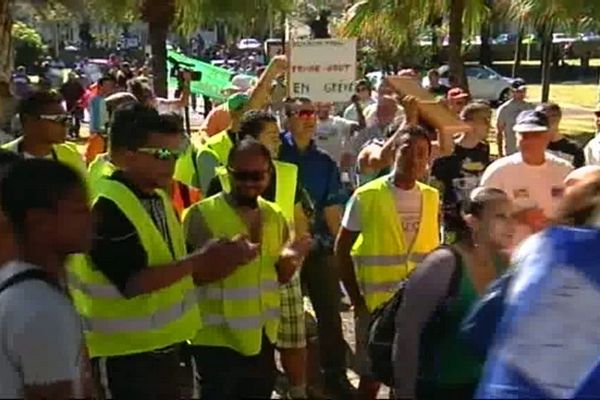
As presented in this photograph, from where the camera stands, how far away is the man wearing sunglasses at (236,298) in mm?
5301

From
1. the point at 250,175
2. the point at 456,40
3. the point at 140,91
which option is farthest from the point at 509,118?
the point at 250,175

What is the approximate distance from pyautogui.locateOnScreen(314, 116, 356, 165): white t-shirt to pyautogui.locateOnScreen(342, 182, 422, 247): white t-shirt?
179 inches

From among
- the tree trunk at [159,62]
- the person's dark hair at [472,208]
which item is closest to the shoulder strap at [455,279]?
the person's dark hair at [472,208]

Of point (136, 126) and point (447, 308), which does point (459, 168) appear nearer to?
point (136, 126)

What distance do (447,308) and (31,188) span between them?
1.59m

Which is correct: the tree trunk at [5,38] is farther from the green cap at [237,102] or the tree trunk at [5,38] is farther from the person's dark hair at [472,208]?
the person's dark hair at [472,208]

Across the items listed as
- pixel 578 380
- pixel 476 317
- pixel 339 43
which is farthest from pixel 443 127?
pixel 578 380

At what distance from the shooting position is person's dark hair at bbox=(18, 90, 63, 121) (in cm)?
604

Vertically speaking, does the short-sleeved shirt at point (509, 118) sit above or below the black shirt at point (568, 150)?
below

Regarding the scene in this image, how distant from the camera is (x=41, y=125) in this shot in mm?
6113

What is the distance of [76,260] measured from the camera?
→ 15.3ft

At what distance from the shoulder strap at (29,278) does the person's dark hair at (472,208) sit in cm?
175

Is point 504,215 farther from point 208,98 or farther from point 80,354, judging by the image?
point 208,98

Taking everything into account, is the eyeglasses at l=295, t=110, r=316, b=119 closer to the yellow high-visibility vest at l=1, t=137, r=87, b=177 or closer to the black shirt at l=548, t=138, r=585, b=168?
the yellow high-visibility vest at l=1, t=137, r=87, b=177
